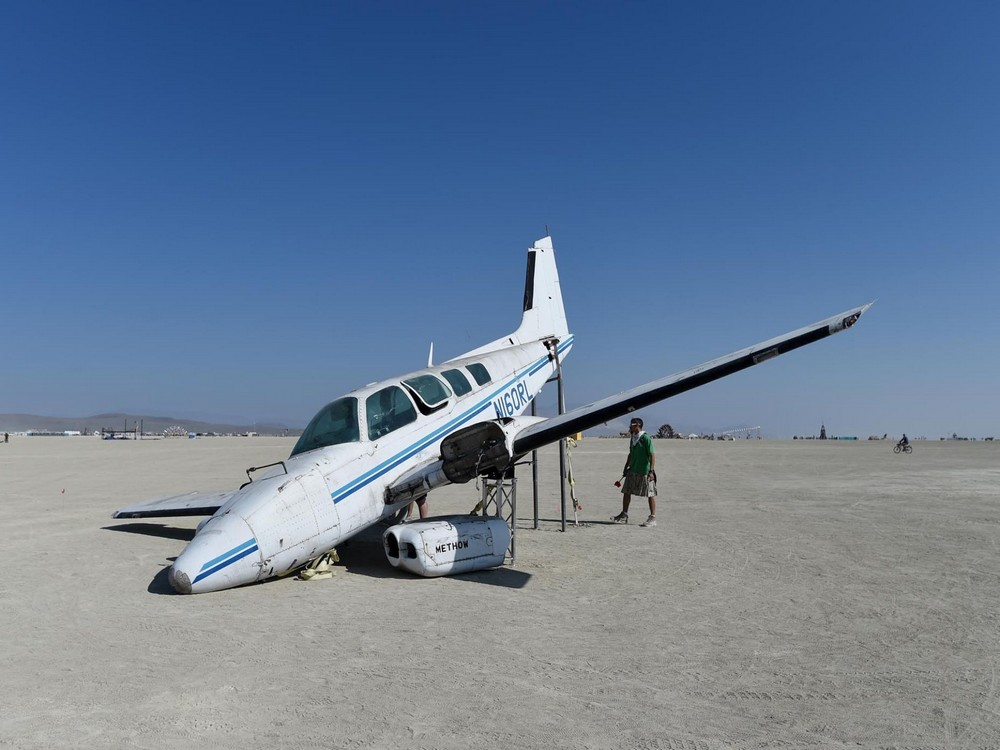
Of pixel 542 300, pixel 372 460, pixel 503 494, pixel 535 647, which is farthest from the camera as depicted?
pixel 542 300

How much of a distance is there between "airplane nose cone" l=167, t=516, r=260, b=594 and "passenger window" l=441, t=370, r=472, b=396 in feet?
14.3

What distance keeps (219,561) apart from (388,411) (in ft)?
10.4

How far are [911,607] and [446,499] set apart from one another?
1316 cm

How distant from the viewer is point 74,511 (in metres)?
15.5

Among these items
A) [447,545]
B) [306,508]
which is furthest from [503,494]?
[306,508]

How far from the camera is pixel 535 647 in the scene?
6.28 metres

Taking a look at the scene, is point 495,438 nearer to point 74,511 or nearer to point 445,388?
point 445,388

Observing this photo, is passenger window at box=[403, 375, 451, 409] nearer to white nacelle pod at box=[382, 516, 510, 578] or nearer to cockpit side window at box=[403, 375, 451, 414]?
cockpit side window at box=[403, 375, 451, 414]

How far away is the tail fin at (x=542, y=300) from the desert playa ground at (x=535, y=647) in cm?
620

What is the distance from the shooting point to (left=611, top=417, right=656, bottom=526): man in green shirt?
13.5 m

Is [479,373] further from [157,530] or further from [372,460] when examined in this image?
[157,530]

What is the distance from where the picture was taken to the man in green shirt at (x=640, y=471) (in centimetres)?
1352

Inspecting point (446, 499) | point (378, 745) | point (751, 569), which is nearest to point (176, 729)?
point (378, 745)

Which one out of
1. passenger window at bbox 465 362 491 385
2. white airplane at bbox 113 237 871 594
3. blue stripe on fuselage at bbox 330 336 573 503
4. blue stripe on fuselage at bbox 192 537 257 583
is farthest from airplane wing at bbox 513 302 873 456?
blue stripe on fuselage at bbox 192 537 257 583
